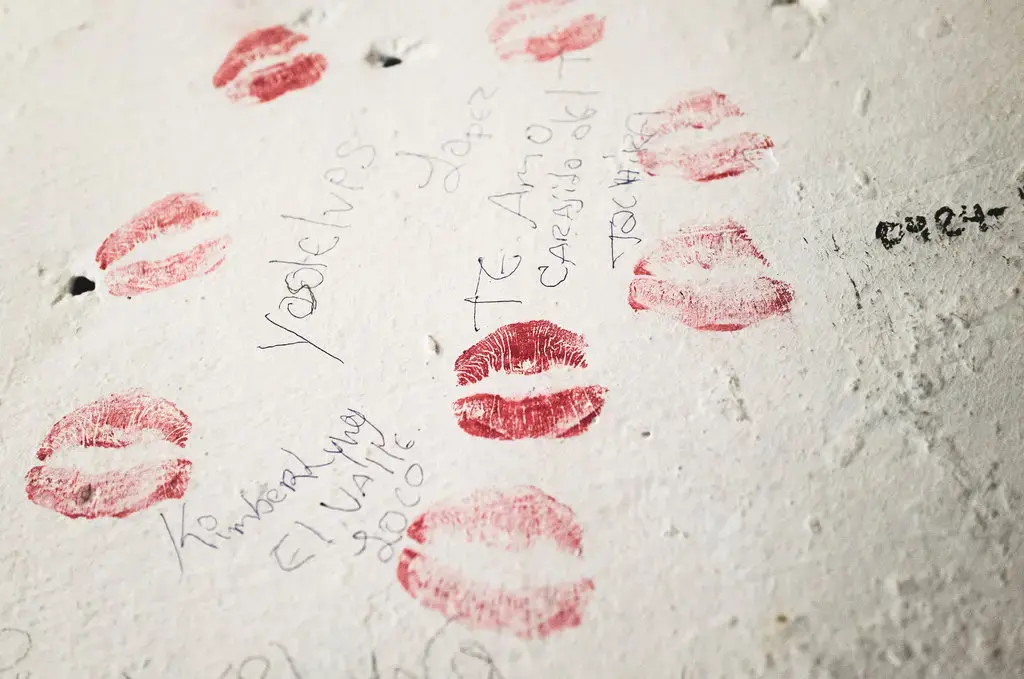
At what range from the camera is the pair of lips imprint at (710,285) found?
3.08ft

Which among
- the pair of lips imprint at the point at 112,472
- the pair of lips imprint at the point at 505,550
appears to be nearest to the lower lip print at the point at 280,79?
the pair of lips imprint at the point at 112,472

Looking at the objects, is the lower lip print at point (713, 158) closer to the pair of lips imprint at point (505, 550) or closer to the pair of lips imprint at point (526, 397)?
the pair of lips imprint at point (526, 397)

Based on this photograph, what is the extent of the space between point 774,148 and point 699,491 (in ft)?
1.62

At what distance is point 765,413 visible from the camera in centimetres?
88

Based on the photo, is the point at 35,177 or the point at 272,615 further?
the point at 35,177

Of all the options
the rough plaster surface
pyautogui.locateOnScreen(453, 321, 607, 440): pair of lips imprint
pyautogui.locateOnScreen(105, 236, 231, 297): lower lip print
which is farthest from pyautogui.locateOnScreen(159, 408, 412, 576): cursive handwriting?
pyautogui.locateOnScreen(105, 236, 231, 297): lower lip print

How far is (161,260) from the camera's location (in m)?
1.08

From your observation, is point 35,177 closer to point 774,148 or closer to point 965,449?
point 774,148

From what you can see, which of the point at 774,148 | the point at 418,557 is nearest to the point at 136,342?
the point at 418,557

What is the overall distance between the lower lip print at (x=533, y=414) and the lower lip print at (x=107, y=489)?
36cm

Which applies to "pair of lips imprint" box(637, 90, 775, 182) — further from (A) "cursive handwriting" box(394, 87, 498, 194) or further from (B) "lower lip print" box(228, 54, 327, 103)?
(B) "lower lip print" box(228, 54, 327, 103)

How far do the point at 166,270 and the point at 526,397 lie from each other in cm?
56

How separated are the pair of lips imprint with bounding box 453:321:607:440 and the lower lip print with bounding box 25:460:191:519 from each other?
0.37m

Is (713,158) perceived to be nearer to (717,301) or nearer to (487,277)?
(717,301)
